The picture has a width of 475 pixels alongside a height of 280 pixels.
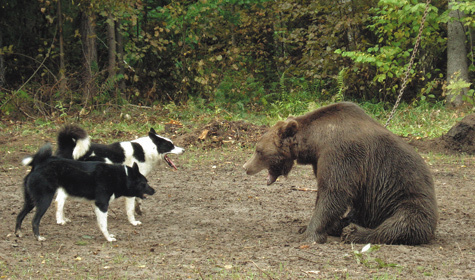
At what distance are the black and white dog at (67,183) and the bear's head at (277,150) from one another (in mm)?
1595

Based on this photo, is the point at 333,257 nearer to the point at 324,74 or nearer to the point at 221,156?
the point at 221,156

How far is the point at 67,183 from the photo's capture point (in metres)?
6.19

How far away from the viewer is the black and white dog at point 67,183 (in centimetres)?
600

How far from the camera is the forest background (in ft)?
50.8

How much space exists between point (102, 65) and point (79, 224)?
1199cm

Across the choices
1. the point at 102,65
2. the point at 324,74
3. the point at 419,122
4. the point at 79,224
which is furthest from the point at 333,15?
the point at 79,224

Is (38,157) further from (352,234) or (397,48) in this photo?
(397,48)

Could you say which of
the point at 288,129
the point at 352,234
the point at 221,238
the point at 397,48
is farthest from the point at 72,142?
the point at 397,48

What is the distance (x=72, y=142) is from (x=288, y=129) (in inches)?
110

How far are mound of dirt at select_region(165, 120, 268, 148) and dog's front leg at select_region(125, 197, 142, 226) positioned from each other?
530 cm

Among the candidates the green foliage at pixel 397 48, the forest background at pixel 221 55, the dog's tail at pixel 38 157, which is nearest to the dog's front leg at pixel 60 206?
the dog's tail at pixel 38 157

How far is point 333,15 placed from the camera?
17141 mm

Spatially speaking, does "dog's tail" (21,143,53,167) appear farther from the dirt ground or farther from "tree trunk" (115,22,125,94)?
"tree trunk" (115,22,125,94)

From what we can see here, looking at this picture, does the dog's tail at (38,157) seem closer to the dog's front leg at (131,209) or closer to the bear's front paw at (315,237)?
the dog's front leg at (131,209)
